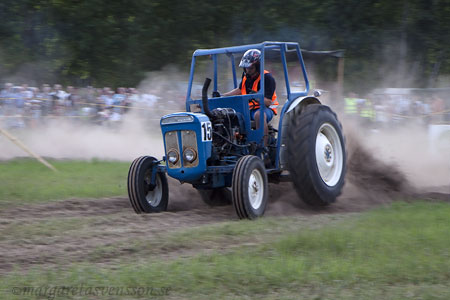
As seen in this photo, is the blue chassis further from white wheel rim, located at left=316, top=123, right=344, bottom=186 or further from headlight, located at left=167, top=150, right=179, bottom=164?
white wheel rim, located at left=316, top=123, right=344, bottom=186

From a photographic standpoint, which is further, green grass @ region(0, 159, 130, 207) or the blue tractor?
green grass @ region(0, 159, 130, 207)

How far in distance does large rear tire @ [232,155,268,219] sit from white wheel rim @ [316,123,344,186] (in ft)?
3.83

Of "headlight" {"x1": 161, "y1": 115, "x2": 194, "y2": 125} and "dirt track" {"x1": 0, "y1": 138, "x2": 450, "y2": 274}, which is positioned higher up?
"headlight" {"x1": 161, "y1": 115, "x2": 194, "y2": 125}

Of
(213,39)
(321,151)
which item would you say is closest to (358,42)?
(213,39)

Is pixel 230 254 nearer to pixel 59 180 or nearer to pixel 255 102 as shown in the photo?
pixel 255 102

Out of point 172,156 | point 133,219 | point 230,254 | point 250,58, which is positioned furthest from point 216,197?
point 230,254

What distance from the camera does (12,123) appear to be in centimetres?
1627

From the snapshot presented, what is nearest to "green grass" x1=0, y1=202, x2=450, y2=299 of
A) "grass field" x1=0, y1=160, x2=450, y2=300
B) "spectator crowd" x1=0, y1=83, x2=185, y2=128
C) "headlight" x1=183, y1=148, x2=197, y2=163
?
"grass field" x1=0, y1=160, x2=450, y2=300

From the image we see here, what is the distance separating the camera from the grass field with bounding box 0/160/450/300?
14.4ft

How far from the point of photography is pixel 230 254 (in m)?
5.28

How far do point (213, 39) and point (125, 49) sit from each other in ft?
11.2

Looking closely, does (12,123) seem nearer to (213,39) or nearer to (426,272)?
(213,39)

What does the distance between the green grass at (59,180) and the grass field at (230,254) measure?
1.62 meters

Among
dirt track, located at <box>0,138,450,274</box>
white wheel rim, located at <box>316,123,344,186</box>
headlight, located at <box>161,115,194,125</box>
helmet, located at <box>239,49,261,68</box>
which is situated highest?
helmet, located at <box>239,49,261,68</box>
